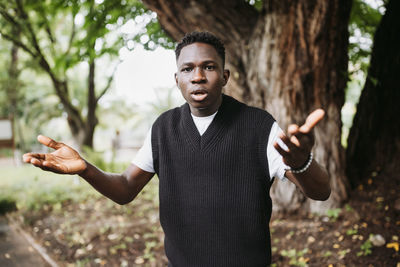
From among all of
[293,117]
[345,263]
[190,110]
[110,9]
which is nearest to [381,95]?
[293,117]

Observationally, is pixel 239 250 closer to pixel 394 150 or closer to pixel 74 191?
pixel 394 150

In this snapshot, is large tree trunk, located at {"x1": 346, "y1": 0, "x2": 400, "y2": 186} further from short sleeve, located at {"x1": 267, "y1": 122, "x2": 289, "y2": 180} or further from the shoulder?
the shoulder

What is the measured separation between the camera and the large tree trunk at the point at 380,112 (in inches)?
165

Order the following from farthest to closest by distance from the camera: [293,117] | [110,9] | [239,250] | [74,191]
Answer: [74,191] → [110,9] → [293,117] → [239,250]

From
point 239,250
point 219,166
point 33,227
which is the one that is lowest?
point 33,227

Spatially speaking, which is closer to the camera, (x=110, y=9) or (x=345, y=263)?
(x=345, y=263)

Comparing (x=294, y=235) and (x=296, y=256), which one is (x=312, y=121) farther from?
(x=294, y=235)

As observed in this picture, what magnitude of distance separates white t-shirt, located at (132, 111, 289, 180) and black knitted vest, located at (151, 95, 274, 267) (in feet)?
0.10

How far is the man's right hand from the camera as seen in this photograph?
5.30ft

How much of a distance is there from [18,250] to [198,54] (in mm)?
4660

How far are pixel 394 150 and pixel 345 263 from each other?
6.13ft

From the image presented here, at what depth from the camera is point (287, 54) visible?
3.60 metres

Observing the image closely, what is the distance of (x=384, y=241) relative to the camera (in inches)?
131

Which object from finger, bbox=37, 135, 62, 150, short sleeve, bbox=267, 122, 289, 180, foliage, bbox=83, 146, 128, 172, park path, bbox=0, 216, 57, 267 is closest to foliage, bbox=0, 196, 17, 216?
park path, bbox=0, 216, 57, 267
